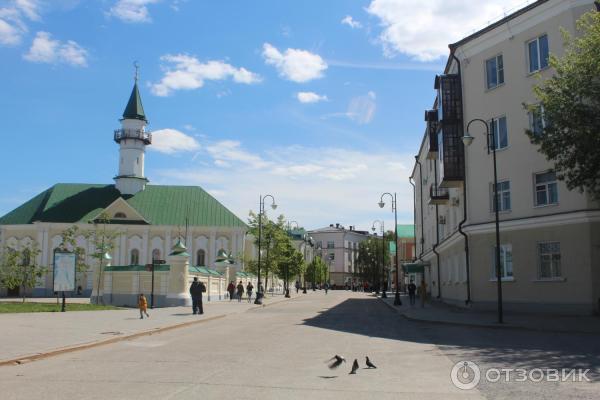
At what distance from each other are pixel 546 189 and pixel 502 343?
1303 cm

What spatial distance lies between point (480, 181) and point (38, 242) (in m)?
56.4

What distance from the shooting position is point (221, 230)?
72.4m

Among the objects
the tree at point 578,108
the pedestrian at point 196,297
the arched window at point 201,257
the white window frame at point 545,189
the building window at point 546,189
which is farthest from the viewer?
the arched window at point 201,257

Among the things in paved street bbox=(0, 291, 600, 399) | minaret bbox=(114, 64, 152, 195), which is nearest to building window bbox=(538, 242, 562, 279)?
paved street bbox=(0, 291, 600, 399)

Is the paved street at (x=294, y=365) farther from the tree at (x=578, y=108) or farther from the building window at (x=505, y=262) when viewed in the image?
the building window at (x=505, y=262)

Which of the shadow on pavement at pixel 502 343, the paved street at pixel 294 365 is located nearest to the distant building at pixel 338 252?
the shadow on pavement at pixel 502 343

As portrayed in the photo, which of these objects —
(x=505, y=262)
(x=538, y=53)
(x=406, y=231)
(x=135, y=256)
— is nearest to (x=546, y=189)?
(x=505, y=262)

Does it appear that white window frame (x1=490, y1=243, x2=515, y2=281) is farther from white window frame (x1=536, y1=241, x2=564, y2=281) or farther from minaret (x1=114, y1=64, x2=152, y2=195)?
minaret (x1=114, y1=64, x2=152, y2=195)

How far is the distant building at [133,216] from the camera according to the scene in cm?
6938

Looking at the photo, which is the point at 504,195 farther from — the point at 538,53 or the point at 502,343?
the point at 502,343

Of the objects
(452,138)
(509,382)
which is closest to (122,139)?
(452,138)

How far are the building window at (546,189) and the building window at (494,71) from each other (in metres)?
5.44

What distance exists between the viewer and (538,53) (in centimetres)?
2705

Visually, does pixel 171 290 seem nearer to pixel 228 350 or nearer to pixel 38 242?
pixel 228 350
